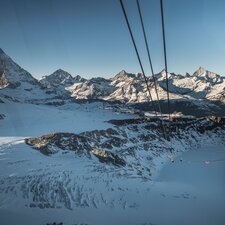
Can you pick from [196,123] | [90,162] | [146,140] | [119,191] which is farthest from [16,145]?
[196,123]

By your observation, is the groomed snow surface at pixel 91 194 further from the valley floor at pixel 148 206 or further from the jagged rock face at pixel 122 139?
the jagged rock face at pixel 122 139

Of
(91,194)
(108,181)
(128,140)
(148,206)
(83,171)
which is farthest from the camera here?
(128,140)

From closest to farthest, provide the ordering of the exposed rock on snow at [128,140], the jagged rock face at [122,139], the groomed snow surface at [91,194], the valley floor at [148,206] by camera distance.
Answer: the valley floor at [148,206], the groomed snow surface at [91,194], the jagged rock face at [122,139], the exposed rock on snow at [128,140]

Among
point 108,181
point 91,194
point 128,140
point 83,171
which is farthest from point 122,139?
point 91,194

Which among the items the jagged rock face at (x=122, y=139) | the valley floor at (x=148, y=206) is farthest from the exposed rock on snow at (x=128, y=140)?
the valley floor at (x=148, y=206)

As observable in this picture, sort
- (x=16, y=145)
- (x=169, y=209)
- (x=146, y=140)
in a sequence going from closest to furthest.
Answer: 1. (x=169, y=209)
2. (x=16, y=145)
3. (x=146, y=140)

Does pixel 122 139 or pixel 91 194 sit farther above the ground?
pixel 122 139

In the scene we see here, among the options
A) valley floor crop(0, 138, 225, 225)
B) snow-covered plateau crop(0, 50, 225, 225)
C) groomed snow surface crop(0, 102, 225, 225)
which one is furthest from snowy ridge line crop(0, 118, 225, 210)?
valley floor crop(0, 138, 225, 225)

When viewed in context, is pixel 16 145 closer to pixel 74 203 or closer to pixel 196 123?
pixel 74 203

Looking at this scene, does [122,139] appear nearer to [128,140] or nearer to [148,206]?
[128,140]
